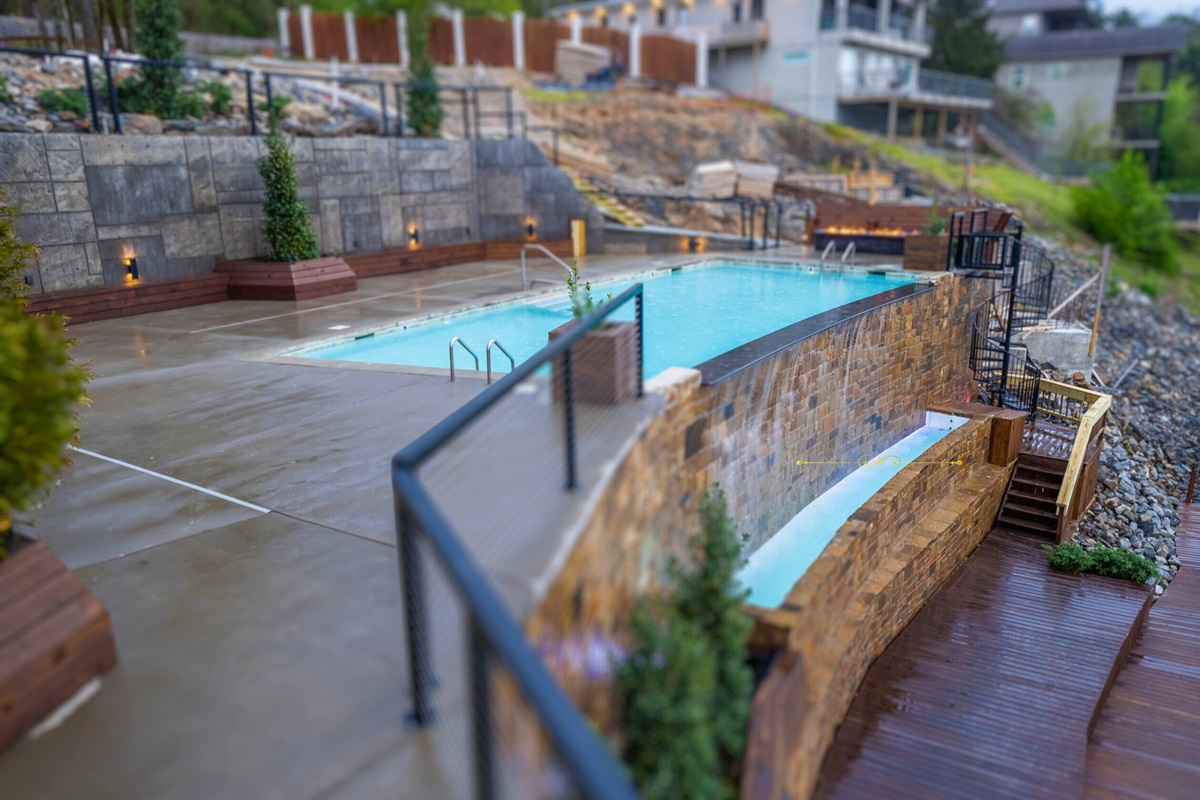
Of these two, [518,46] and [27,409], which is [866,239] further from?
[518,46]

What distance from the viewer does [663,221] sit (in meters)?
23.2

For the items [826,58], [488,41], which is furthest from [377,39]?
[826,58]

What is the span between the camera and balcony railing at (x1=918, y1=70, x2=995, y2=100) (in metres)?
42.4

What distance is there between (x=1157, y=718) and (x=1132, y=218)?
3323cm

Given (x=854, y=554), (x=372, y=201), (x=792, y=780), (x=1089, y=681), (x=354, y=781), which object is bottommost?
(x=1089, y=681)

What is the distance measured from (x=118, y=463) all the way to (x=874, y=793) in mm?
6226

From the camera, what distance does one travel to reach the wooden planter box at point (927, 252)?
1345 cm

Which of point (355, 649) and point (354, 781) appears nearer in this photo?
point (354, 781)

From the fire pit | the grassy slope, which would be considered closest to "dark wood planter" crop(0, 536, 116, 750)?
the fire pit

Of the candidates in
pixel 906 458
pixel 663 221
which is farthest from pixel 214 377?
pixel 663 221

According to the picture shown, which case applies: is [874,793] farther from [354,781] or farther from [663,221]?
[663,221]

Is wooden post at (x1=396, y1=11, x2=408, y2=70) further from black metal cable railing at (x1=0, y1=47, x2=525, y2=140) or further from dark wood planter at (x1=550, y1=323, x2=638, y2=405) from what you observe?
dark wood planter at (x1=550, y1=323, x2=638, y2=405)

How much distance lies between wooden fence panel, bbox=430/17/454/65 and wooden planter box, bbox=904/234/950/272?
89.8 feet

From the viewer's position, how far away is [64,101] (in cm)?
1462
